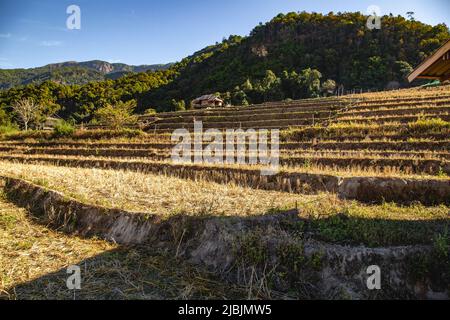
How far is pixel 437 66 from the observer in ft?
25.3

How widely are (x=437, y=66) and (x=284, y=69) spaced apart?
84.1 m

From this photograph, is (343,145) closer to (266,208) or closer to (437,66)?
(437,66)

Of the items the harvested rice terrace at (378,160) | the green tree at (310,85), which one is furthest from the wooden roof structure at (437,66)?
the green tree at (310,85)

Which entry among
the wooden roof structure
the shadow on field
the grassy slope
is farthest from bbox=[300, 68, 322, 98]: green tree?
the shadow on field

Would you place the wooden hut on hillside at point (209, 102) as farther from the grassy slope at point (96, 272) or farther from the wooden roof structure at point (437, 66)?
the grassy slope at point (96, 272)

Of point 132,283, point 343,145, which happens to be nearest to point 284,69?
point 343,145

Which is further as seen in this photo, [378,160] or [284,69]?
[284,69]

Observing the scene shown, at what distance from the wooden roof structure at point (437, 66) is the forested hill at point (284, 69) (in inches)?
2258

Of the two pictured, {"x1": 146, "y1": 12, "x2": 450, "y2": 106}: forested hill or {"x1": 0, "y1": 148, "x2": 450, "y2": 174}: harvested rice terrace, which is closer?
{"x1": 0, "y1": 148, "x2": 450, "y2": 174}: harvested rice terrace

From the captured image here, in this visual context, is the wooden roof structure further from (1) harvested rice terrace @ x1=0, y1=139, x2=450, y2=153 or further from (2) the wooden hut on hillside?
(2) the wooden hut on hillside

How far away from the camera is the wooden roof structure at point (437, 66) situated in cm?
704

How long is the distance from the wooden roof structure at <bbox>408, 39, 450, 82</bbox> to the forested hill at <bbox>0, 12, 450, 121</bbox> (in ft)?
188

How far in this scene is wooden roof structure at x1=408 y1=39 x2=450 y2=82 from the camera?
7039 mm

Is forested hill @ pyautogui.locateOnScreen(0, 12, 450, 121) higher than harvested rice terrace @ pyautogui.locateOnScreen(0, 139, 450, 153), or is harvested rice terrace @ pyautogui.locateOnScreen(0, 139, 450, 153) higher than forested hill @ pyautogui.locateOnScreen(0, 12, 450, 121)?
forested hill @ pyautogui.locateOnScreen(0, 12, 450, 121)
